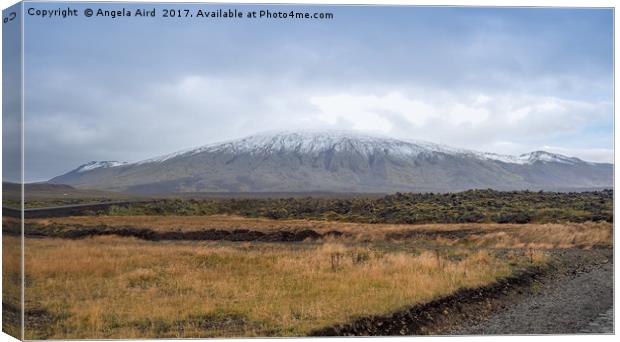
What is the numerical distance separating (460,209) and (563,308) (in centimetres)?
1191

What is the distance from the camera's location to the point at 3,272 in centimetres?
1207

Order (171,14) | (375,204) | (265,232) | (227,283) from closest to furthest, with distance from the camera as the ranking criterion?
(171,14), (227,283), (265,232), (375,204)

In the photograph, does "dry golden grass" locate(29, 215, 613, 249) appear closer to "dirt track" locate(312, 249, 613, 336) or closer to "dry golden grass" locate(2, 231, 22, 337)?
"dirt track" locate(312, 249, 613, 336)

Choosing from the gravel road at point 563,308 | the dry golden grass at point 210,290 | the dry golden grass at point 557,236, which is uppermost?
the dry golden grass at point 557,236

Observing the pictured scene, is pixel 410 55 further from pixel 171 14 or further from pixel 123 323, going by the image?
pixel 123 323

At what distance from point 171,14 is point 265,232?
15.5m

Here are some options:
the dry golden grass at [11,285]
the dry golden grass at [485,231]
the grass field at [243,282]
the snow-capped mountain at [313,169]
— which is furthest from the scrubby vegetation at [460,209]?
the snow-capped mountain at [313,169]

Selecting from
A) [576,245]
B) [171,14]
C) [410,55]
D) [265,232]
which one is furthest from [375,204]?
[171,14]

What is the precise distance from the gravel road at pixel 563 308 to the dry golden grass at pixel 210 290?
108 cm

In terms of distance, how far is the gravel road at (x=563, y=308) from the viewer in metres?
12.7

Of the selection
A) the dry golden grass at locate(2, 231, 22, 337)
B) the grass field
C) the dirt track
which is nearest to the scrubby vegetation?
the grass field

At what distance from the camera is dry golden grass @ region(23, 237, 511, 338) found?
38.6 feet

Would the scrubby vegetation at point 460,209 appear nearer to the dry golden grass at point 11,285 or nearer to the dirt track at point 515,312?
the dirt track at point 515,312

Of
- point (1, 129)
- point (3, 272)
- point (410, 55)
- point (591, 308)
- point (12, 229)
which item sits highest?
point (410, 55)
